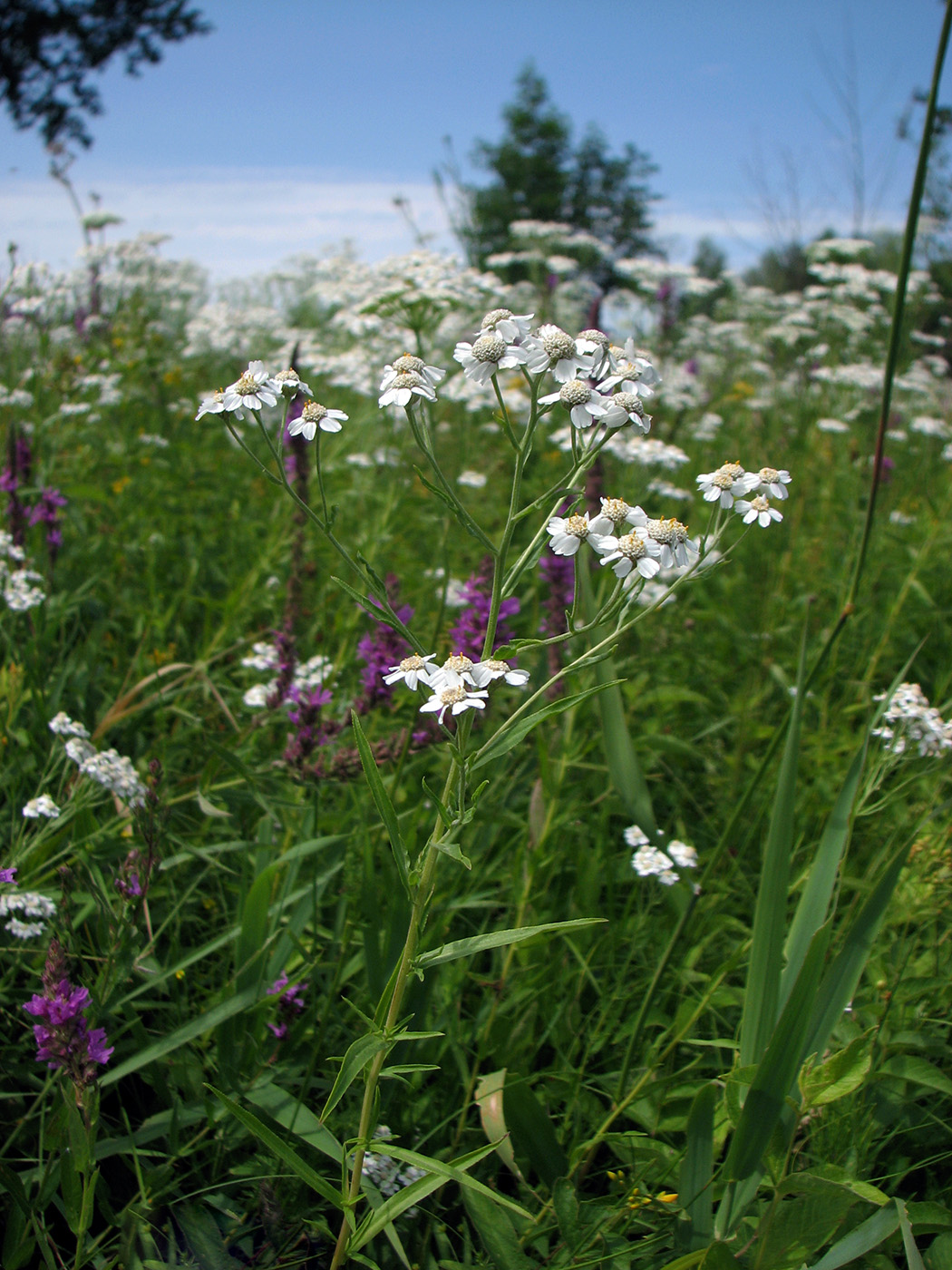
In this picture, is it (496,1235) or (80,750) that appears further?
(80,750)

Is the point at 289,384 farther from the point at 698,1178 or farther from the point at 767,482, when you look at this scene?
the point at 698,1178

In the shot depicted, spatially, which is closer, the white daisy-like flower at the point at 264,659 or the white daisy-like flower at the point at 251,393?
the white daisy-like flower at the point at 251,393

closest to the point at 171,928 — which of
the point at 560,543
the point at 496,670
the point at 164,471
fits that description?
the point at 496,670

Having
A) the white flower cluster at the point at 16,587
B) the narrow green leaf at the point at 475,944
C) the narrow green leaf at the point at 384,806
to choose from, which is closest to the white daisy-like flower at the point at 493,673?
the narrow green leaf at the point at 384,806

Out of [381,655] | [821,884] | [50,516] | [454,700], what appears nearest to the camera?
[454,700]

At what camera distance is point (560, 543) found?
40.6 inches

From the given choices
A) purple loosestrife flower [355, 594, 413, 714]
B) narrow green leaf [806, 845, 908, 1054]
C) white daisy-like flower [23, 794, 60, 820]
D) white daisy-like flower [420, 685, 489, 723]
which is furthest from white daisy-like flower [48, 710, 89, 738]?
narrow green leaf [806, 845, 908, 1054]

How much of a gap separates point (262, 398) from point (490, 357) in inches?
14.2

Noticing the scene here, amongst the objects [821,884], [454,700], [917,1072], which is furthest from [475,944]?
[917,1072]

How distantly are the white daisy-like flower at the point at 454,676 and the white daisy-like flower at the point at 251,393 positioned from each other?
461 millimetres

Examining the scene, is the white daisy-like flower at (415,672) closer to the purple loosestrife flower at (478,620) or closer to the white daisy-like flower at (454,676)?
the white daisy-like flower at (454,676)

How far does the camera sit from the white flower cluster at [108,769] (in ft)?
5.02

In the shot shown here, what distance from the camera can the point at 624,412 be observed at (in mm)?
1065

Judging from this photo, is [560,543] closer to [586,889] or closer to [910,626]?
[586,889]
